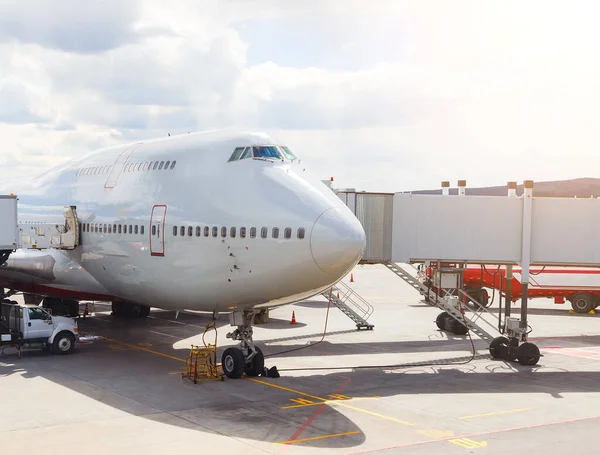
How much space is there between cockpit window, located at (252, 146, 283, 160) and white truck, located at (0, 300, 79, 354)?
1123cm

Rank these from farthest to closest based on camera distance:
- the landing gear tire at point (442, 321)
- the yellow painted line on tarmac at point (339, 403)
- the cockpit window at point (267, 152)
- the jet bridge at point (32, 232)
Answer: the landing gear tire at point (442, 321) < the jet bridge at point (32, 232) < the cockpit window at point (267, 152) < the yellow painted line on tarmac at point (339, 403)

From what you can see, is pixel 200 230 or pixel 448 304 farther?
pixel 448 304

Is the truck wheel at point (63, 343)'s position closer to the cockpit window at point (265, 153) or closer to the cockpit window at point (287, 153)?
the cockpit window at point (265, 153)

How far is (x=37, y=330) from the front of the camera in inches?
1135

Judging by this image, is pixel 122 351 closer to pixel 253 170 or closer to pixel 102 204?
pixel 102 204

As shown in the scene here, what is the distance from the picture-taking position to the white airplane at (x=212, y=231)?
70.6 feet

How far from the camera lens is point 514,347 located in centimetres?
2953

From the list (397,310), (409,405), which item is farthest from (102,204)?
(397,310)

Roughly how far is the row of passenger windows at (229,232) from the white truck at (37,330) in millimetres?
7699

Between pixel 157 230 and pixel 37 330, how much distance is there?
7.24 metres

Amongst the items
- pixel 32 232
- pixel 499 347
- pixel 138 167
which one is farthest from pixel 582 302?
pixel 32 232

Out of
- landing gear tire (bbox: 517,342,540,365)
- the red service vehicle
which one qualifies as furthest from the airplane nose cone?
the red service vehicle

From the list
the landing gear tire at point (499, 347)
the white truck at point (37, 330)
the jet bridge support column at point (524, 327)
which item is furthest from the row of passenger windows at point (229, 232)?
the landing gear tire at point (499, 347)

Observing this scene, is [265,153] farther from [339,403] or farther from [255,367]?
[339,403]
